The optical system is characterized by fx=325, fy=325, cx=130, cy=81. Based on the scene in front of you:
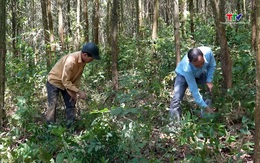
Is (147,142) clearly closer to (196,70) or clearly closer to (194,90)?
(194,90)

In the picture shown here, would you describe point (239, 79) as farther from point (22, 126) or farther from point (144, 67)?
point (22, 126)

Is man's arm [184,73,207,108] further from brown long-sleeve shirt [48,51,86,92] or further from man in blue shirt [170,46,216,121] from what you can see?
brown long-sleeve shirt [48,51,86,92]

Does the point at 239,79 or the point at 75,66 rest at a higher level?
the point at 75,66

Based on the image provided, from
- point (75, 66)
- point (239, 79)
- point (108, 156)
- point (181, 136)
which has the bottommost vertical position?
point (108, 156)

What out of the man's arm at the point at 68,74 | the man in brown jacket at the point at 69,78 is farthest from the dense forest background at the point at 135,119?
the man's arm at the point at 68,74

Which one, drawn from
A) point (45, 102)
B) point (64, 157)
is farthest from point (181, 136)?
point (45, 102)

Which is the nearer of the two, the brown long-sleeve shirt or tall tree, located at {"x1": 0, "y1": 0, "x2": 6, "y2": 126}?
the brown long-sleeve shirt

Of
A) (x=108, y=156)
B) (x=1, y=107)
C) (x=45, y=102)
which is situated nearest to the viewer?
(x=108, y=156)

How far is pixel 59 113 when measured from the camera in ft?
19.6

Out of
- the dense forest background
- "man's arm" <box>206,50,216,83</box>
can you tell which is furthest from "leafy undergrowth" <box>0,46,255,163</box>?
"man's arm" <box>206,50,216,83</box>

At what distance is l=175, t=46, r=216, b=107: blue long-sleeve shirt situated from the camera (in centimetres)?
431

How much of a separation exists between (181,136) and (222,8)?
1.86 meters

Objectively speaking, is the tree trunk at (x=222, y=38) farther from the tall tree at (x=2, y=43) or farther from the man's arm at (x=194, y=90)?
the tall tree at (x=2, y=43)

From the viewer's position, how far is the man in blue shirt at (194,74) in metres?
4.23
